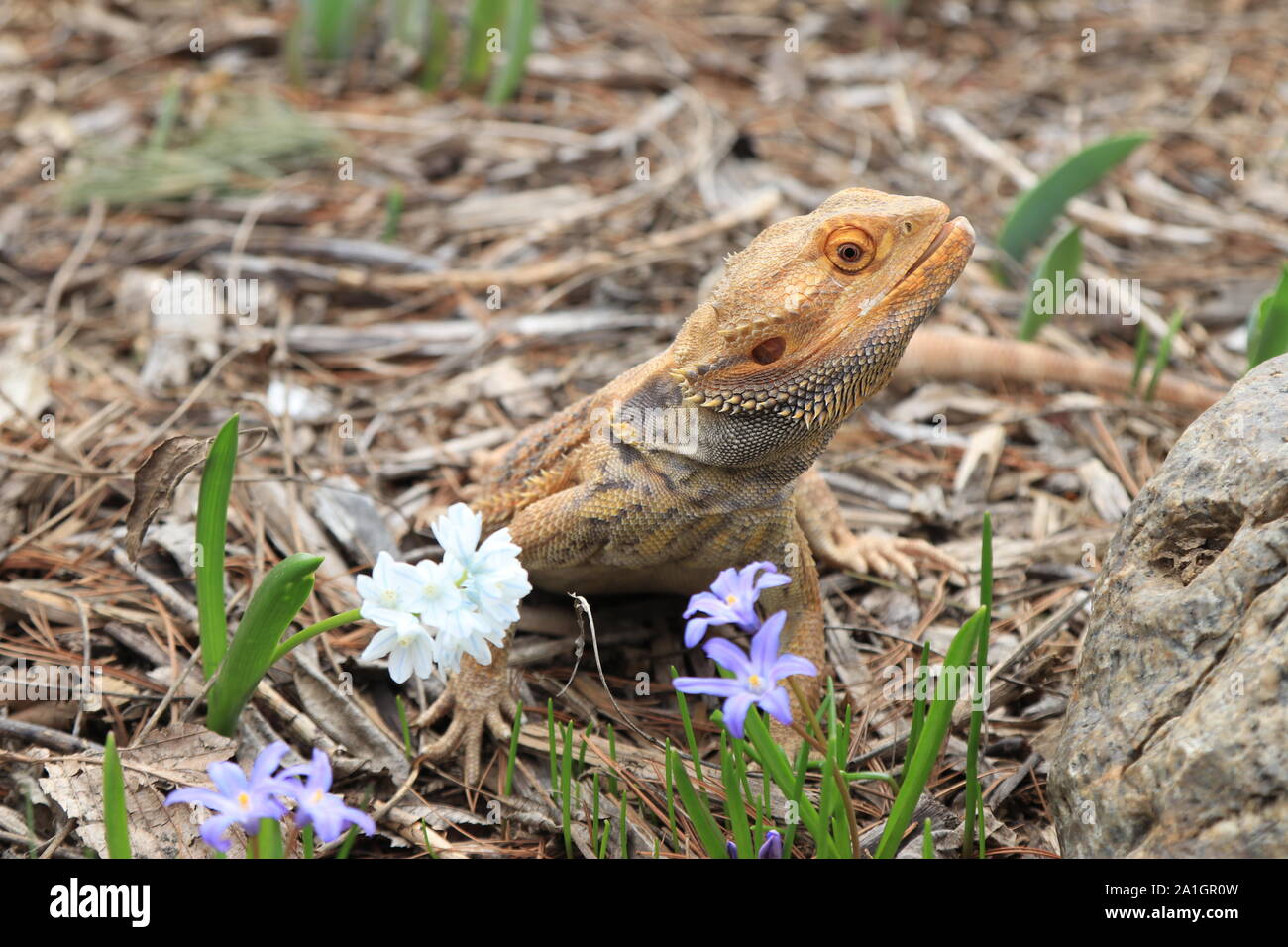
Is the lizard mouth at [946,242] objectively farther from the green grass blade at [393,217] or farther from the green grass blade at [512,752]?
the green grass blade at [393,217]

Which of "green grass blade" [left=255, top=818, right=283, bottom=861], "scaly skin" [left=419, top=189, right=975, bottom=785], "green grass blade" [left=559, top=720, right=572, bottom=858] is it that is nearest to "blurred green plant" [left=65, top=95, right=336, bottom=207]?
"scaly skin" [left=419, top=189, right=975, bottom=785]

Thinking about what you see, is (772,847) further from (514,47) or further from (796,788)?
(514,47)

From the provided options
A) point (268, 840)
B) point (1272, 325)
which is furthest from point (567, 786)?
point (1272, 325)

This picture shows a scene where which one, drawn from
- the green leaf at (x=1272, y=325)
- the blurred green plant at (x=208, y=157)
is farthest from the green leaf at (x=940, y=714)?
the blurred green plant at (x=208, y=157)

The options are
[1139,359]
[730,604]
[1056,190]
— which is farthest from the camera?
[1056,190]

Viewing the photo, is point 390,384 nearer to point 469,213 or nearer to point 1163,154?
point 469,213

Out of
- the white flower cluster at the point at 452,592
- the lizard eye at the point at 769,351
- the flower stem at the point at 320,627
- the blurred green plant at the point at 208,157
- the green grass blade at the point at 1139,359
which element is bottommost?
the flower stem at the point at 320,627
